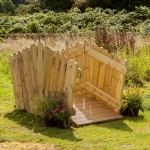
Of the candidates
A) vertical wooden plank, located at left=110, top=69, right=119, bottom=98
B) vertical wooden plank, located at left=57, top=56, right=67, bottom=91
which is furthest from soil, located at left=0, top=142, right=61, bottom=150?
vertical wooden plank, located at left=110, top=69, right=119, bottom=98

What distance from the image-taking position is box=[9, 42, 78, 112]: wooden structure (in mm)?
6172

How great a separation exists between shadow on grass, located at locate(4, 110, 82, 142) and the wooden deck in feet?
1.59

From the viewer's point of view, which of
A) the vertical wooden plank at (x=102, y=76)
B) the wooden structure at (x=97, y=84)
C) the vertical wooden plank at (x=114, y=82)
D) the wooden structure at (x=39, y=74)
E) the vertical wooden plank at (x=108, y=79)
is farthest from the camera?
the vertical wooden plank at (x=102, y=76)

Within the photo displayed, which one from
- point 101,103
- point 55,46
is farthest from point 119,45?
point 101,103

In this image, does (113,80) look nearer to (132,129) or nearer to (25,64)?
(132,129)

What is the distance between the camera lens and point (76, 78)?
716 cm

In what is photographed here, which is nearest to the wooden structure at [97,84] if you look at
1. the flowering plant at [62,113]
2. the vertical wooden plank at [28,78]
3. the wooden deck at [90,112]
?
the wooden deck at [90,112]

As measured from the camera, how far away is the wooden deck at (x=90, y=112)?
661 centimetres

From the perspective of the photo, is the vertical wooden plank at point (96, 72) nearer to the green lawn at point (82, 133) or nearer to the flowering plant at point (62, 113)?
the green lawn at point (82, 133)

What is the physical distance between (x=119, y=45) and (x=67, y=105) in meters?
6.04

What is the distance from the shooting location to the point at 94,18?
23.0m

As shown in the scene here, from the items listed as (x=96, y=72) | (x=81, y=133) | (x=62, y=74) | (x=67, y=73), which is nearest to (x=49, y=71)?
(x=62, y=74)

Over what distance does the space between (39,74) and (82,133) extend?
149cm

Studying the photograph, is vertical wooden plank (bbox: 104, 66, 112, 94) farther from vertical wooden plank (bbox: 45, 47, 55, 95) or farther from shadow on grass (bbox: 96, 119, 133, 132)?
vertical wooden plank (bbox: 45, 47, 55, 95)
